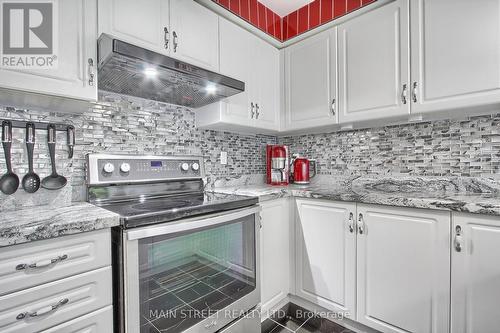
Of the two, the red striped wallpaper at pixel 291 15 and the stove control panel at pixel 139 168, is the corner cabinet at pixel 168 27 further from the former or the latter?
the stove control panel at pixel 139 168

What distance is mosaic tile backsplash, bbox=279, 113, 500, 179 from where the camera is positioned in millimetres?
1491

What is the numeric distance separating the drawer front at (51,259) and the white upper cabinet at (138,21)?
0.98 m

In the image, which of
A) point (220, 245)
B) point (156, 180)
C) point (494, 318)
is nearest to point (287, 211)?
point (220, 245)

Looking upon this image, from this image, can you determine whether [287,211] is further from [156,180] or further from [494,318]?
[494,318]

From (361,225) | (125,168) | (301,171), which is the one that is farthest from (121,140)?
(361,225)

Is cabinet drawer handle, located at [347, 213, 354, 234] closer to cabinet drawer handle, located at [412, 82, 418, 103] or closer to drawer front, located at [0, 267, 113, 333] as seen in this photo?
cabinet drawer handle, located at [412, 82, 418, 103]

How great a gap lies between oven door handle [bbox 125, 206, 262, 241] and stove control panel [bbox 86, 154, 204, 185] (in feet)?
1.87

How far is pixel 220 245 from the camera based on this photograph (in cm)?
130

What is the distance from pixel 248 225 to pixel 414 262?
0.89 metres

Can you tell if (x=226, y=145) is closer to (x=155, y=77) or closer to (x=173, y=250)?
(x=155, y=77)

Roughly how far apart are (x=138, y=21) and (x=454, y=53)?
A: 174 centimetres

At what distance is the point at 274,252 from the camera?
167 centimetres

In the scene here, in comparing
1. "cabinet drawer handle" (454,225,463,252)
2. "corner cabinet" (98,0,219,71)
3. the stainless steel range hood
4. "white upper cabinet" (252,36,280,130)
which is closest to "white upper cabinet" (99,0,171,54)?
"corner cabinet" (98,0,219,71)

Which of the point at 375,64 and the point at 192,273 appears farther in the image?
the point at 375,64
